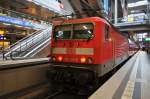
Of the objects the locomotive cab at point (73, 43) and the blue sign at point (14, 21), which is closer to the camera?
the locomotive cab at point (73, 43)

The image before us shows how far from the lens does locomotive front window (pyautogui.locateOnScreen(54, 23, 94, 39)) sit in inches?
268

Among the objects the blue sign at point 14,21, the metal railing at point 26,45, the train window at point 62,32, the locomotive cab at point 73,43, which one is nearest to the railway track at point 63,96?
the locomotive cab at point 73,43

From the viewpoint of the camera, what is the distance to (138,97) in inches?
192

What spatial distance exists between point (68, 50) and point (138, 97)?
3023 millimetres

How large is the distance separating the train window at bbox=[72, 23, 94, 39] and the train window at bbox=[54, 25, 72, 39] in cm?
25

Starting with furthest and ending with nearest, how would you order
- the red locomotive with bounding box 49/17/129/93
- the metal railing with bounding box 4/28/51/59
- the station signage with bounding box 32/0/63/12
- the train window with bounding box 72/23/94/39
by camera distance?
1. the station signage with bounding box 32/0/63/12
2. the metal railing with bounding box 4/28/51/59
3. the train window with bounding box 72/23/94/39
4. the red locomotive with bounding box 49/17/129/93

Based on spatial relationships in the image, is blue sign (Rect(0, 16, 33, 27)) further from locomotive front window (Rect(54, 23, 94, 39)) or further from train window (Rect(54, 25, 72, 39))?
locomotive front window (Rect(54, 23, 94, 39))

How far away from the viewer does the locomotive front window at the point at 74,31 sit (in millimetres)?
6797

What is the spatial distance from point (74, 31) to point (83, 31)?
0.37m

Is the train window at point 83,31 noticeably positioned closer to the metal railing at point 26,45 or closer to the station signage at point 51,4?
the metal railing at point 26,45

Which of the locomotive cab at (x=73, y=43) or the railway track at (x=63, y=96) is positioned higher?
the locomotive cab at (x=73, y=43)

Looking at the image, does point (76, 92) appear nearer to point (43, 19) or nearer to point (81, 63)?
point (81, 63)

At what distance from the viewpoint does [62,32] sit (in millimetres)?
7426

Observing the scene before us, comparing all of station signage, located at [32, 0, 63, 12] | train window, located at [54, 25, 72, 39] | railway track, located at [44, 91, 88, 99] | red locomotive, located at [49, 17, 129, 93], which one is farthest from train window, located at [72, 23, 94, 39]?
Result: station signage, located at [32, 0, 63, 12]
